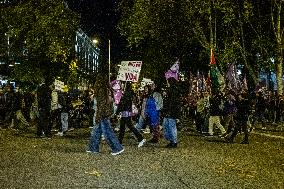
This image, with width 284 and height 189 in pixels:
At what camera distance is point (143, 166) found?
1162cm

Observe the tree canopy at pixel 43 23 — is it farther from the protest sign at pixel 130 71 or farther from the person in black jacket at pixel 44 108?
the protest sign at pixel 130 71

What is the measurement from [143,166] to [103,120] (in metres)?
2.64

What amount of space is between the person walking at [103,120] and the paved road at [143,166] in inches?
10.1

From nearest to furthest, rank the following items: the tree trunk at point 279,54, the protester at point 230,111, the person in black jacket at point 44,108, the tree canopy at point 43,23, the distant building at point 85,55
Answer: the person in black jacket at point 44,108, the protester at point 230,111, the tree canopy at point 43,23, the tree trunk at point 279,54, the distant building at point 85,55

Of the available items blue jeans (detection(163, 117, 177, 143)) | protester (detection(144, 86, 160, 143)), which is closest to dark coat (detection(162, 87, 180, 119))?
blue jeans (detection(163, 117, 177, 143))

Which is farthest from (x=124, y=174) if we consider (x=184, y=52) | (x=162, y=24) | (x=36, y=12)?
(x=184, y=52)

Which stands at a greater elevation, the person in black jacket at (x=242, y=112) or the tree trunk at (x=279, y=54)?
the tree trunk at (x=279, y=54)

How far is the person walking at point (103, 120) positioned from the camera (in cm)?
1390

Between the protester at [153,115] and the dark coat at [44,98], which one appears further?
the dark coat at [44,98]

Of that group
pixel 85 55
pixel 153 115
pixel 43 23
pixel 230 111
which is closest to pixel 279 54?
pixel 230 111

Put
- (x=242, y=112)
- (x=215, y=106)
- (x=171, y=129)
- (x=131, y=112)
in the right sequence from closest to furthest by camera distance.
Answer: (x=171, y=129) < (x=131, y=112) < (x=242, y=112) < (x=215, y=106)

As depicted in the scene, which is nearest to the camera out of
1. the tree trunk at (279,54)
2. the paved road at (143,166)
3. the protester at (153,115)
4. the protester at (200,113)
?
the paved road at (143,166)

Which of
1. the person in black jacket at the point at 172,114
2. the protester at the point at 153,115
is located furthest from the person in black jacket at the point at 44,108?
the person in black jacket at the point at 172,114

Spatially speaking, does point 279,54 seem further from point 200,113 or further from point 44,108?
point 44,108
